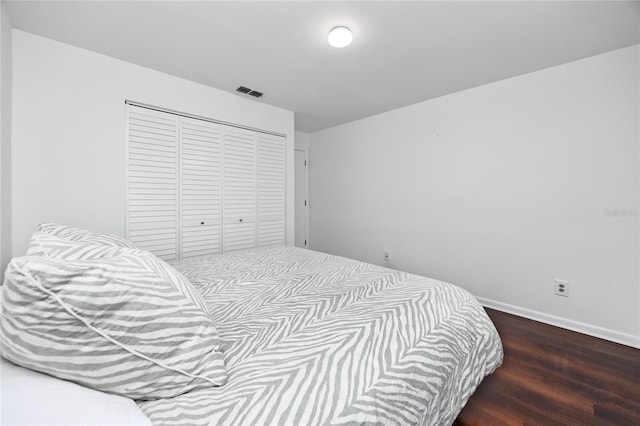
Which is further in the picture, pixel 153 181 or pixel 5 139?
pixel 153 181

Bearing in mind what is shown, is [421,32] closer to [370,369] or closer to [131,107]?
[370,369]

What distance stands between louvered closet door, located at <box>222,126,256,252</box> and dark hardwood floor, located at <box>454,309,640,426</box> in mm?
2593

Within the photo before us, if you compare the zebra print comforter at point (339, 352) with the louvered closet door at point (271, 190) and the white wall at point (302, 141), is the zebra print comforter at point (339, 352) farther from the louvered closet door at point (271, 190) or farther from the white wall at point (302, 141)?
the white wall at point (302, 141)

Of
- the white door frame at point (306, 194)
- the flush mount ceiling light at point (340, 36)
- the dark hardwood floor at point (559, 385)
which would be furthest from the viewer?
the white door frame at point (306, 194)

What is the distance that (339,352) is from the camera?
2.66ft

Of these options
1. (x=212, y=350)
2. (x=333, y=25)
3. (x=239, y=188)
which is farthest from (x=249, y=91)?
(x=212, y=350)

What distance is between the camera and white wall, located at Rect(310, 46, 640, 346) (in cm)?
203

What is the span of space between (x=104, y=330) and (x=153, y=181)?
2.24 meters

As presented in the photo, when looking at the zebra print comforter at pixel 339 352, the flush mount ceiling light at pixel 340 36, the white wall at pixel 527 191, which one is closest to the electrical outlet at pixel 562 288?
the white wall at pixel 527 191

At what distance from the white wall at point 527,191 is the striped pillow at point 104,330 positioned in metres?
2.88

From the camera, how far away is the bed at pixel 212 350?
1.83 feet

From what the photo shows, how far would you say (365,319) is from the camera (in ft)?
3.33

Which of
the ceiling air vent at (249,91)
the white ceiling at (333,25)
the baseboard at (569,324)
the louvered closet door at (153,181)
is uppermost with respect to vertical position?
the ceiling air vent at (249,91)

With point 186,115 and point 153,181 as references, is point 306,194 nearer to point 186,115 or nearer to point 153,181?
point 186,115
